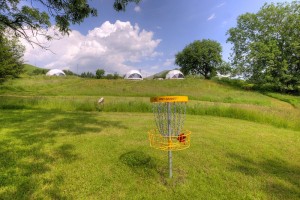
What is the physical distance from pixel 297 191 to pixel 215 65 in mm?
48071

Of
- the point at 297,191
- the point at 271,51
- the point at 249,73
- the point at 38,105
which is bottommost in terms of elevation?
the point at 297,191

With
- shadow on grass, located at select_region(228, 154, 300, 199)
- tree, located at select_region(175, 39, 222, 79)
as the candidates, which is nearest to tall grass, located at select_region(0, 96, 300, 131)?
shadow on grass, located at select_region(228, 154, 300, 199)

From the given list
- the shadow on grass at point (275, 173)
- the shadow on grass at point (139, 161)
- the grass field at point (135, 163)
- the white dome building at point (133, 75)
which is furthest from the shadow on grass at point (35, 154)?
the white dome building at point (133, 75)

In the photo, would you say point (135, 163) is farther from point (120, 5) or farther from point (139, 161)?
point (120, 5)

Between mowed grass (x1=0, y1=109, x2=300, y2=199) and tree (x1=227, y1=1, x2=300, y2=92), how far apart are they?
79.2 ft

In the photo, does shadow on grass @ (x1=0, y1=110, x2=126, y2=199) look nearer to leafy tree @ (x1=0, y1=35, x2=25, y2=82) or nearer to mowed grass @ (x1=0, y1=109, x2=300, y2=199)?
mowed grass @ (x1=0, y1=109, x2=300, y2=199)

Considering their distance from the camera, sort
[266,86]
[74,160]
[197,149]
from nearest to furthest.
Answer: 1. [74,160]
2. [197,149]
3. [266,86]

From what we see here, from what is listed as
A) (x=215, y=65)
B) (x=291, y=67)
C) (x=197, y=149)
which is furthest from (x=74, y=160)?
(x=215, y=65)

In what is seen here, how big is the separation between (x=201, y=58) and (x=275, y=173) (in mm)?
45757

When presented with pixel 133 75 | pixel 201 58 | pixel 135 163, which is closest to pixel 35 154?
pixel 135 163

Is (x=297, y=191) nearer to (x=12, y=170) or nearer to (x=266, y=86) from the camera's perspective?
(x=12, y=170)

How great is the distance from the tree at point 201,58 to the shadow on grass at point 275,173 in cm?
4482

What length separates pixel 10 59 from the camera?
2458 cm

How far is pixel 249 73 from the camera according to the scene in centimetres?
2917
